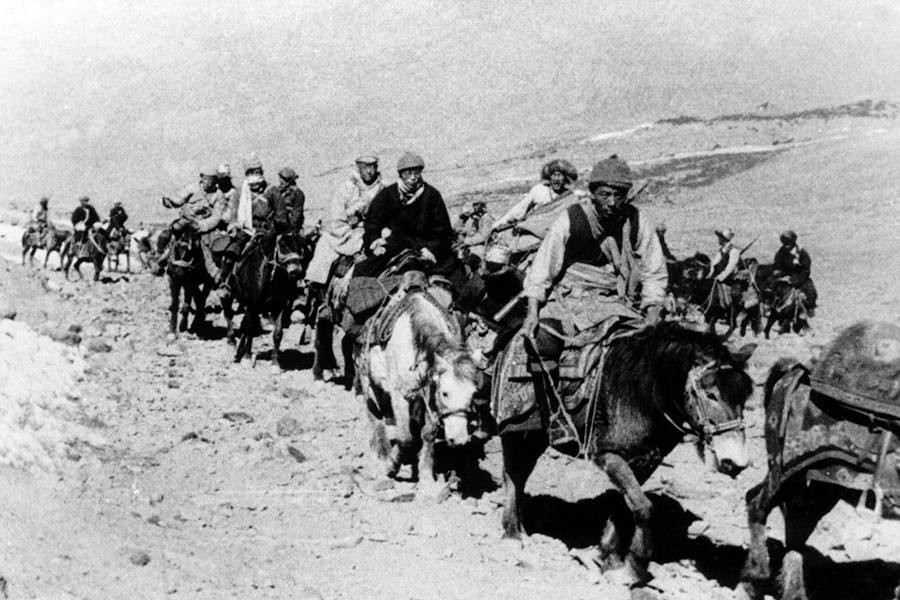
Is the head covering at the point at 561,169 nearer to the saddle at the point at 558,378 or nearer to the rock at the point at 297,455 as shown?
the saddle at the point at 558,378

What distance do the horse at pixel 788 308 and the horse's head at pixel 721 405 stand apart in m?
13.7

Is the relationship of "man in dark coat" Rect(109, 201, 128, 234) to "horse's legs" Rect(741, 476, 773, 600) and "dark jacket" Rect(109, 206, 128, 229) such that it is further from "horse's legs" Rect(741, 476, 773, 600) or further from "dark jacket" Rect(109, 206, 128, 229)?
"horse's legs" Rect(741, 476, 773, 600)

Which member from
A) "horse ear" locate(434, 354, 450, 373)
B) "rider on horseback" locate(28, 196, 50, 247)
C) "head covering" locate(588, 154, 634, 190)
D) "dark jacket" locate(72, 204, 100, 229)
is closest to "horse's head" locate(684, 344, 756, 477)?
"head covering" locate(588, 154, 634, 190)

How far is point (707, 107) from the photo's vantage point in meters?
54.0

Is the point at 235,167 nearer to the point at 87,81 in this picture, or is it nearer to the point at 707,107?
the point at 87,81

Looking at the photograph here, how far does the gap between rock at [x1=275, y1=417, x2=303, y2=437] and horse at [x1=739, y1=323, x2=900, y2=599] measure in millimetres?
5177

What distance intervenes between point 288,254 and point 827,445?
8.37m

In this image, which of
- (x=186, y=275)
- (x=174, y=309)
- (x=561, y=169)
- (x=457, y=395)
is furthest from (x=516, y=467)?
(x=174, y=309)

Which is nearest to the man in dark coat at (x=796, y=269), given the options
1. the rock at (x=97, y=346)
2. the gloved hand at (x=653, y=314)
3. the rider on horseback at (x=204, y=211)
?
the rider on horseback at (x=204, y=211)

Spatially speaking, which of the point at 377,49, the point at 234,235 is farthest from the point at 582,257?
the point at 377,49

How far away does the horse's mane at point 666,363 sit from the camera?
5.69 meters

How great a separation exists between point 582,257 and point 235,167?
48844 millimetres

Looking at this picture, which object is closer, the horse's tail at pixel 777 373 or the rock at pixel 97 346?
the horse's tail at pixel 777 373

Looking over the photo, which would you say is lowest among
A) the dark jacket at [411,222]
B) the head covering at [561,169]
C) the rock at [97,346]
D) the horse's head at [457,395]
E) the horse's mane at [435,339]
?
the rock at [97,346]
